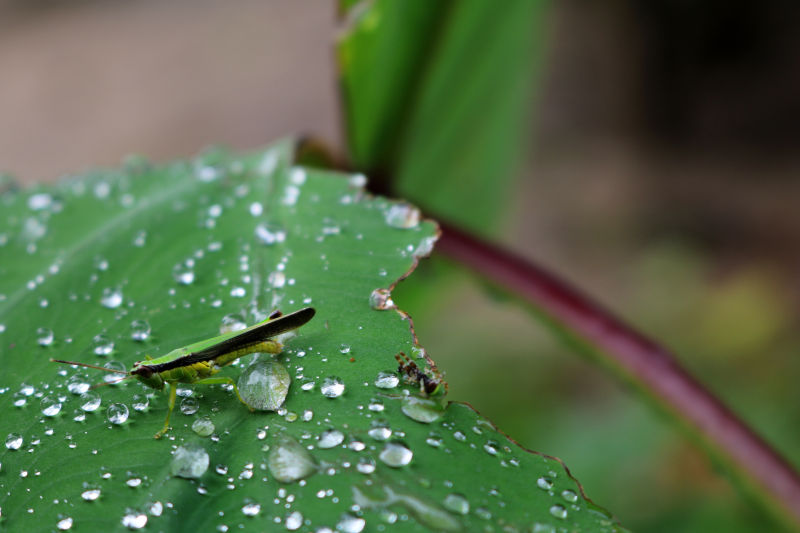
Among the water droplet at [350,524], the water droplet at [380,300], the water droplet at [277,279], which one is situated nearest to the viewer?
the water droplet at [350,524]

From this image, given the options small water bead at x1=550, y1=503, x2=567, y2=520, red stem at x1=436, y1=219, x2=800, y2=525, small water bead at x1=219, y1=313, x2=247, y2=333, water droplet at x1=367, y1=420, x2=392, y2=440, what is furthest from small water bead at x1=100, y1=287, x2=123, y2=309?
small water bead at x1=550, y1=503, x2=567, y2=520

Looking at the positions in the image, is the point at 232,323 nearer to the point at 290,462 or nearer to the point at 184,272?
the point at 184,272

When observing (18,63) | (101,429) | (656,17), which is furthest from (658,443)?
(18,63)

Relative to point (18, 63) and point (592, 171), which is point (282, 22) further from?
point (592, 171)

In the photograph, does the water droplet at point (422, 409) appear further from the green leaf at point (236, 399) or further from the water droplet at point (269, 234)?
the water droplet at point (269, 234)

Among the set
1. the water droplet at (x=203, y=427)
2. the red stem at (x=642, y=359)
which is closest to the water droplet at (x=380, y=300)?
the water droplet at (x=203, y=427)

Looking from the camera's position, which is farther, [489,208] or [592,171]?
[592,171]
